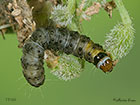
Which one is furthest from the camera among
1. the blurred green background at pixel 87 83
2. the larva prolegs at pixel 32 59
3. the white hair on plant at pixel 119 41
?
the blurred green background at pixel 87 83

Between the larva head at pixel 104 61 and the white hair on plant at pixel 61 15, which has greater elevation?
the white hair on plant at pixel 61 15

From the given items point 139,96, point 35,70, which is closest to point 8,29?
point 35,70

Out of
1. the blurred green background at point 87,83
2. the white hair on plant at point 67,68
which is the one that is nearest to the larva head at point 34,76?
the white hair on plant at point 67,68

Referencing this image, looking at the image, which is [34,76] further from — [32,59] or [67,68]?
[67,68]

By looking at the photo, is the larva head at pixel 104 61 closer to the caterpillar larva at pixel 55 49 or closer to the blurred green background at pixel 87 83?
the caterpillar larva at pixel 55 49

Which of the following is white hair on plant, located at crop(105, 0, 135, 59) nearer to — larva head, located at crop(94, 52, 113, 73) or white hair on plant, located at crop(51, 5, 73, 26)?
larva head, located at crop(94, 52, 113, 73)

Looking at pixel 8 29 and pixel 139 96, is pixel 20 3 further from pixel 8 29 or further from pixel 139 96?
pixel 139 96

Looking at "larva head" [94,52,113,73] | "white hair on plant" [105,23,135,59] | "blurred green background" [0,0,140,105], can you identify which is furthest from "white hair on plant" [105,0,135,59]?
"blurred green background" [0,0,140,105]
